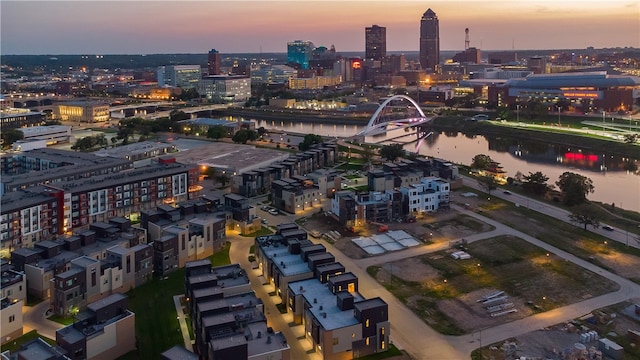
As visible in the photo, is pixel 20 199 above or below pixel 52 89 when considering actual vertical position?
below

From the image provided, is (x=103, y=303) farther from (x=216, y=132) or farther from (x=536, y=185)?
(x=216, y=132)

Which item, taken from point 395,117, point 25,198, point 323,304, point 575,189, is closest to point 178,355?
point 323,304

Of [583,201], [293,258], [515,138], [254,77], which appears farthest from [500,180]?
[254,77]

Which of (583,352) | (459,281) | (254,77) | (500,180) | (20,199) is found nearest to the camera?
(583,352)

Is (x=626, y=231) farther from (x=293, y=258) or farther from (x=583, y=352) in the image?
(x=293, y=258)

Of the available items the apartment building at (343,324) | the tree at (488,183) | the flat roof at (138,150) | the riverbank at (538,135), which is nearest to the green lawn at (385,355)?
the apartment building at (343,324)

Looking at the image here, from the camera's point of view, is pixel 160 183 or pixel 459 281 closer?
pixel 459 281

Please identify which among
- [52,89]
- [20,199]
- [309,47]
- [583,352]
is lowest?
[583,352]
